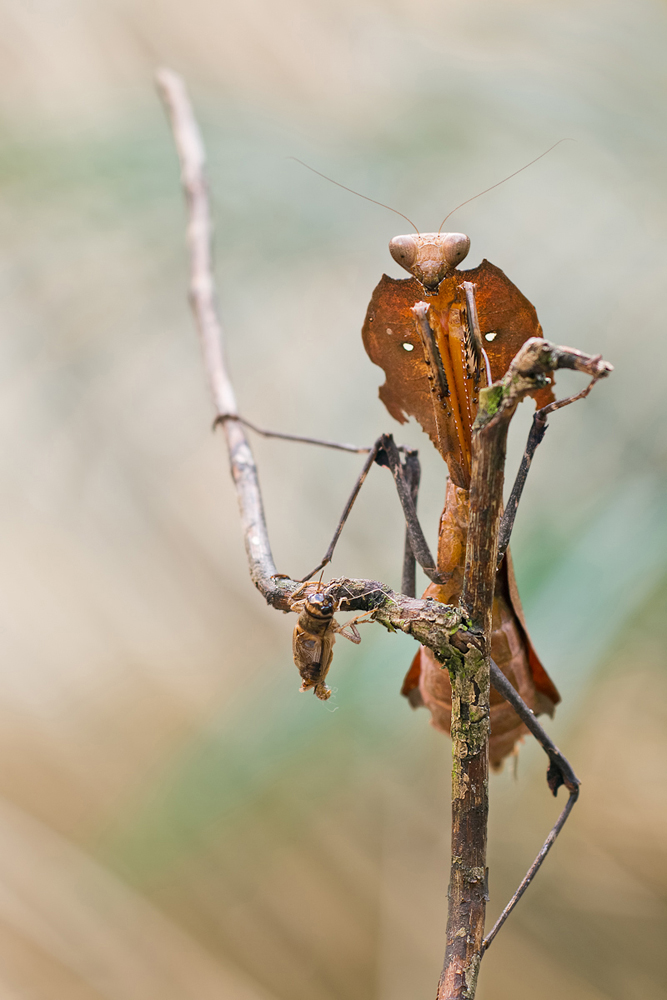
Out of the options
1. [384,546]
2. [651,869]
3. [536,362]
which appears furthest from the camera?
[384,546]

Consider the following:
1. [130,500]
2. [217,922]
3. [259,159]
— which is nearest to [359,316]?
[259,159]

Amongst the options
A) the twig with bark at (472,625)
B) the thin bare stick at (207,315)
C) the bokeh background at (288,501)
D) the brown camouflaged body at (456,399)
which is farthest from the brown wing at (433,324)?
the bokeh background at (288,501)

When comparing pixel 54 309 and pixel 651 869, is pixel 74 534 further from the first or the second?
pixel 651 869

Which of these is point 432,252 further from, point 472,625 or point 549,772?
point 549,772

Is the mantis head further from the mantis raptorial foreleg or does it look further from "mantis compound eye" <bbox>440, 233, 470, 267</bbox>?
the mantis raptorial foreleg

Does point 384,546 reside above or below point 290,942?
above
